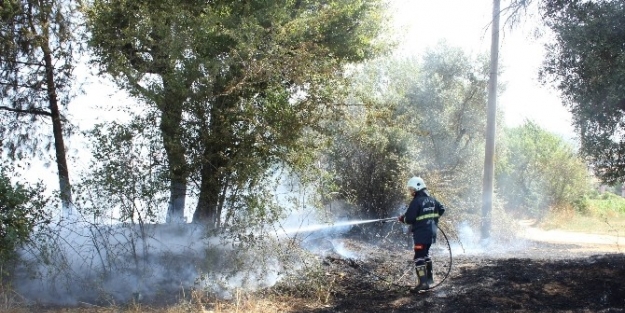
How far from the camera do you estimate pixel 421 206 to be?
884cm

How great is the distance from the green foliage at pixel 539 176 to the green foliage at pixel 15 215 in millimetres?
25332

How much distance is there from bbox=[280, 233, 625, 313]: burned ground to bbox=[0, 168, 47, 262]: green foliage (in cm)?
388

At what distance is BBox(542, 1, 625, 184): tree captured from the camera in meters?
8.54

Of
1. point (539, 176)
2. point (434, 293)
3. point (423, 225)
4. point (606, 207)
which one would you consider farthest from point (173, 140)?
point (606, 207)

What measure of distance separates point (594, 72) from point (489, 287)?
364 cm

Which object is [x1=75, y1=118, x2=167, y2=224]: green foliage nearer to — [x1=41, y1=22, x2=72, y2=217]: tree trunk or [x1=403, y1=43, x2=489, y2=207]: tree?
[x1=41, y1=22, x2=72, y2=217]: tree trunk

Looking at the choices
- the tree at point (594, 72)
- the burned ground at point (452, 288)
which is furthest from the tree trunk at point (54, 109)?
the tree at point (594, 72)

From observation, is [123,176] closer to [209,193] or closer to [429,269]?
[209,193]

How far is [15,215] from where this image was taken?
7.81 metres

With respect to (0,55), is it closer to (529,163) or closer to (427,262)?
(427,262)

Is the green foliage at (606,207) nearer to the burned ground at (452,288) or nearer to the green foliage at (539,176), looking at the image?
the green foliage at (539,176)

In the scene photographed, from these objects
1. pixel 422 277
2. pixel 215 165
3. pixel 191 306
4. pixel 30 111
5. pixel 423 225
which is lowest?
pixel 191 306

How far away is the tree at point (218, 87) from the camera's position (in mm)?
8516

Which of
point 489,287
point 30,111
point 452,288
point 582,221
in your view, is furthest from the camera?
point 582,221
